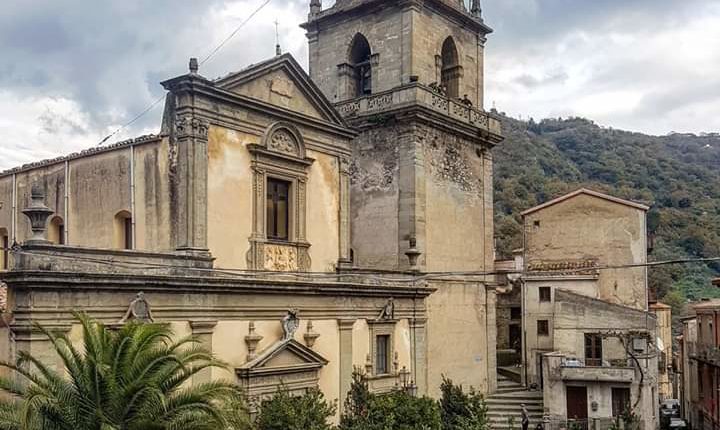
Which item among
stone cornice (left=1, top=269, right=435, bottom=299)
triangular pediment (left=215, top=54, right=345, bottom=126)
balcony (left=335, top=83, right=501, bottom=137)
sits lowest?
stone cornice (left=1, top=269, right=435, bottom=299)

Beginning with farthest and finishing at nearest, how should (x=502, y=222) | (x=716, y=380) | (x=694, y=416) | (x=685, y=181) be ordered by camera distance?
(x=685, y=181) < (x=502, y=222) < (x=694, y=416) < (x=716, y=380)

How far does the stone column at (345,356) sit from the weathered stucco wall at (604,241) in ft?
53.6

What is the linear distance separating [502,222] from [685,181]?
87.9 ft

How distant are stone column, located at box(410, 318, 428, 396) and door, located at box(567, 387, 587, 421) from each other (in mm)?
9306

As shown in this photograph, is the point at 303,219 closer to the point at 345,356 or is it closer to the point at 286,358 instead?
the point at 345,356

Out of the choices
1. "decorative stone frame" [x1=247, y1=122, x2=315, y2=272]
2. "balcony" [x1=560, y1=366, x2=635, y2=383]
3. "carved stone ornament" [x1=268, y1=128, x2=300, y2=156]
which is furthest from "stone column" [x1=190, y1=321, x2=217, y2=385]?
"balcony" [x1=560, y1=366, x2=635, y2=383]

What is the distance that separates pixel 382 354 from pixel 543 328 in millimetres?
14805

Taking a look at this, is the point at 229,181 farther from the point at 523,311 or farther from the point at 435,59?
the point at 523,311

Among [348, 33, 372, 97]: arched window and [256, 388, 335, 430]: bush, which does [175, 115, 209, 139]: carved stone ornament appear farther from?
[348, 33, 372, 97]: arched window

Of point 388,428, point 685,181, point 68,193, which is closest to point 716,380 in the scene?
point 388,428

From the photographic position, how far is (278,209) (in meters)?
19.2

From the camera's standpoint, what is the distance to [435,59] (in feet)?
84.3

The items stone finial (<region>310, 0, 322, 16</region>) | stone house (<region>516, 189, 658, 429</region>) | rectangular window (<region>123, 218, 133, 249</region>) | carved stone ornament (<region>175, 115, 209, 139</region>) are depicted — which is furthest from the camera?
stone house (<region>516, 189, 658, 429</region>)

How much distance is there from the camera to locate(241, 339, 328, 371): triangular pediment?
16734mm
